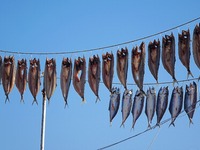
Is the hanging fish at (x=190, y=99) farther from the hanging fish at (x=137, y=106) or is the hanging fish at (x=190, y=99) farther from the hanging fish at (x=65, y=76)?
the hanging fish at (x=65, y=76)

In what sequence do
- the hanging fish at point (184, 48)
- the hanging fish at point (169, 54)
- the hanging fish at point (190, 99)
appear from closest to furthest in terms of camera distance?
1. the hanging fish at point (184, 48)
2. the hanging fish at point (169, 54)
3. the hanging fish at point (190, 99)

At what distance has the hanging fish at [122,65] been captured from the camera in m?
12.9

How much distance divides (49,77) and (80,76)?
895 millimetres

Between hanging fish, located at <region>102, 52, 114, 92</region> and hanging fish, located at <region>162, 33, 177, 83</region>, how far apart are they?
1.36 metres

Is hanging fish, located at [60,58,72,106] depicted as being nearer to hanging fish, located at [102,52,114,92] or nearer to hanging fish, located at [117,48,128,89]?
hanging fish, located at [102,52,114,92]

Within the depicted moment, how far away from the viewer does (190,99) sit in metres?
13.6

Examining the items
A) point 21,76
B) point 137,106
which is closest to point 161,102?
point 137,106

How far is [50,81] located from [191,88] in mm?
3518

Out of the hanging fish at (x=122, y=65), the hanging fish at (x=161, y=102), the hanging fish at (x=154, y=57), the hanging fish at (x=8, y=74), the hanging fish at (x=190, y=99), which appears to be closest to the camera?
the hanging fish at (x=154, y=57)

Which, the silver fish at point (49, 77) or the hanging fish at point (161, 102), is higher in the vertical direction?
the silver fish at point (49, 77)

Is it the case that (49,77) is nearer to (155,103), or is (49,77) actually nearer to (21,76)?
(21,76)

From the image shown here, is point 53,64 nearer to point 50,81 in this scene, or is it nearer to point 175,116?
point 50,81

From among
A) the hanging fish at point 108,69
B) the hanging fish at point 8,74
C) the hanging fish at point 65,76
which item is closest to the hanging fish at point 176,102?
the hanging fish at point 108,69

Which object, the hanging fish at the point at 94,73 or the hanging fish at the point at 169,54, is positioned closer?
the hanging fish at the point at 169,54
